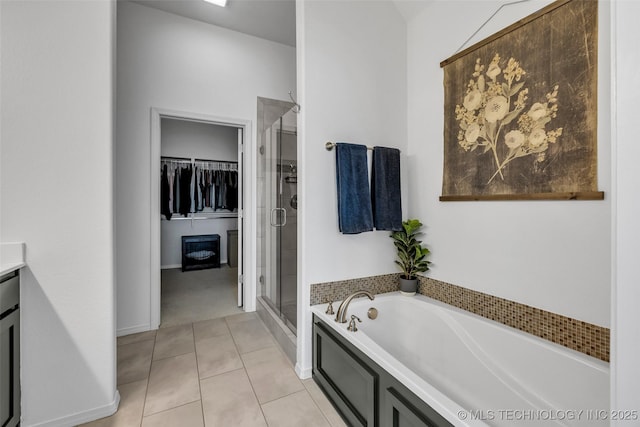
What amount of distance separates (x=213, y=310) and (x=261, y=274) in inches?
27.0

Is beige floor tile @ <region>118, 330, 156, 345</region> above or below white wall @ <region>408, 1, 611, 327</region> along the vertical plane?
below

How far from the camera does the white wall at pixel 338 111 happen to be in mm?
1990

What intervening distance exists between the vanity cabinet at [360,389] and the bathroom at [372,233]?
0.21m

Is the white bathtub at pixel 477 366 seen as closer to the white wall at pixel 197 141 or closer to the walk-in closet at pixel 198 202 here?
the walk-in closet at pixel 198 202

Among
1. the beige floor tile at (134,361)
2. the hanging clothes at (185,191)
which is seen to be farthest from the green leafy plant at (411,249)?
the hanging clothes at (185,191)

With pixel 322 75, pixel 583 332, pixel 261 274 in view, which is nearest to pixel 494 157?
pixel 583 332

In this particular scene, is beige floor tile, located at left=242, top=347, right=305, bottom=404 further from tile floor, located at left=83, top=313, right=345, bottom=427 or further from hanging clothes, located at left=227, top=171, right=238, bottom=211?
hanging clothes, located at left=227, top=171, right=238, bottom=211

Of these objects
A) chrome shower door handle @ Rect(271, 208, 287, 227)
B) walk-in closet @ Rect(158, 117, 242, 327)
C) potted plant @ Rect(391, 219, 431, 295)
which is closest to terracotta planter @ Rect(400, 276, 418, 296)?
potted plant @ Rect(391, 219, 431, 295)

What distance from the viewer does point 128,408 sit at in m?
1.69

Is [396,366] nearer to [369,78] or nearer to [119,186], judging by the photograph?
[369,78]

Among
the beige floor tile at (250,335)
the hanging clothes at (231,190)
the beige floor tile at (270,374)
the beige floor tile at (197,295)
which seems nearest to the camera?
the beige floor tile at (270,374)

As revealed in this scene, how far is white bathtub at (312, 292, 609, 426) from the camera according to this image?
1.26m

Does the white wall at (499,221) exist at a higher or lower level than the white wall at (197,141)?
lower

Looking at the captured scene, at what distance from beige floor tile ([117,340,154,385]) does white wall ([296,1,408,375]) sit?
3.70 ft
